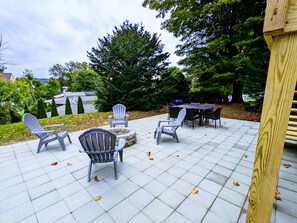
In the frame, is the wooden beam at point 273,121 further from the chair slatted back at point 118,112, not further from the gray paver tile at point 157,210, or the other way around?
the chair slatted back at point 118,112

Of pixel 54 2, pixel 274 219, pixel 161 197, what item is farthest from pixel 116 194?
pixel 54 2

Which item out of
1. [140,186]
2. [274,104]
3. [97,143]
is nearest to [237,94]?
[140,186]

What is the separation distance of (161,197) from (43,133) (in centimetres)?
323

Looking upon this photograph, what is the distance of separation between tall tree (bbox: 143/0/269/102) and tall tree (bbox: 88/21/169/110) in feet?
6.61

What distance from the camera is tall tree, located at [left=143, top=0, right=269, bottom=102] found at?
23.6 feet

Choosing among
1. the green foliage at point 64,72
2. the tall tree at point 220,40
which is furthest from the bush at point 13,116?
the green foliage at point 64,72

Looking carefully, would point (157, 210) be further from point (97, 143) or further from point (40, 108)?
point (40, 108)

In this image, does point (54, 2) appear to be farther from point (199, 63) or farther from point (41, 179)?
point (199, 63)

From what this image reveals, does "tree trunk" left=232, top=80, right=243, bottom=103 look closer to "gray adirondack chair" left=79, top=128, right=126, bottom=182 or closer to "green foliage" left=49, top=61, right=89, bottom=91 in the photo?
"gray adirondack chair" left=79, top=128, right=126, bottom=182

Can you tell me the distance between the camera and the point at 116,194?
76.9 inches

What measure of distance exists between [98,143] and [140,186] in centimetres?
98

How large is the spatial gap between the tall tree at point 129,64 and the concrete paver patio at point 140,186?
577 cm

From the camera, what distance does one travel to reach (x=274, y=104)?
90 cm

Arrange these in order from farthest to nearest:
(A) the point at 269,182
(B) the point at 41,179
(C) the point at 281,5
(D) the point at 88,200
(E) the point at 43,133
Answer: (E) the point at 43,133 → (B) the point at 41,179 → (D) the point at 88,200 → (A) the point at 269,182 → (C) the point at 281,5
